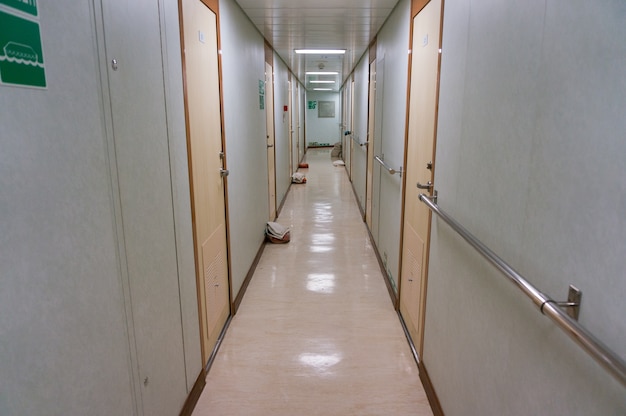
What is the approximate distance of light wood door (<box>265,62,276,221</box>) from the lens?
551 centimetres

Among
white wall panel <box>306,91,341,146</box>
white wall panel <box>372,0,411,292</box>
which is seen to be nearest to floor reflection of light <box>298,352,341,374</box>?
white wall panel <box>372,0,411,292</box>

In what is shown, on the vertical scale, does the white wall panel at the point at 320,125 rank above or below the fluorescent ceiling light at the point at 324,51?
below

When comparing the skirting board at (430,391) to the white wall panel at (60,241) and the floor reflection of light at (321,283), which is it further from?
the white wall panel at (60,241)

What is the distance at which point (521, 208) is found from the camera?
1.25 m

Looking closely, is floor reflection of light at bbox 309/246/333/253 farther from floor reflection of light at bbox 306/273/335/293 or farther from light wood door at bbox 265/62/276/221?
light wood door at bbox 265/62/276/221

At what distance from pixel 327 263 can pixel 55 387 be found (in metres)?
3.51

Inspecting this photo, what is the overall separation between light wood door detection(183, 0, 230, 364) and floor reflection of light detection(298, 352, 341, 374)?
66 centimetres

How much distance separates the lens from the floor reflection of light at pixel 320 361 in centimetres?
261

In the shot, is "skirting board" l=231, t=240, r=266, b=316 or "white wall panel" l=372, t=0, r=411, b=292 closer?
"white wall panel" l=372, t=0, r=411, b=292

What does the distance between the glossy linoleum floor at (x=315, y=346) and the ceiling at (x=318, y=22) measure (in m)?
2.60

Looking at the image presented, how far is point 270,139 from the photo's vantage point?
5707 mm

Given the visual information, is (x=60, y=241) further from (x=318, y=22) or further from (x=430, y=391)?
(x=318, y=22)

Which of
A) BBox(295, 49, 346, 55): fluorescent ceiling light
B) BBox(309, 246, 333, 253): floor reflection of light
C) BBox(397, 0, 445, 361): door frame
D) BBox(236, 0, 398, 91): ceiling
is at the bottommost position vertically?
BBox(309, 246, 333, 253): floor reflection of light

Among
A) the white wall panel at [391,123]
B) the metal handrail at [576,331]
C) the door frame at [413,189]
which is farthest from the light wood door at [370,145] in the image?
the metal handrail at [576,331]
